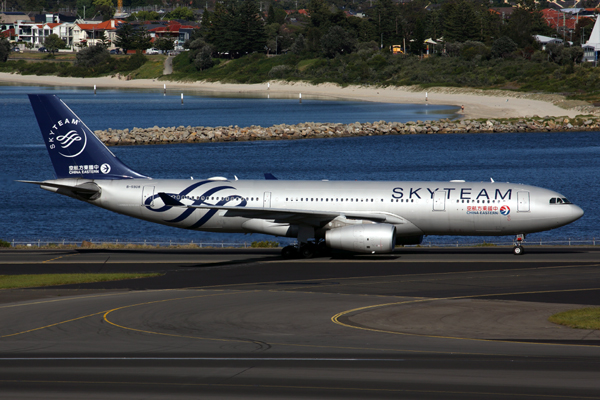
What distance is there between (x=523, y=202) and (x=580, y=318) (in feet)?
48.9

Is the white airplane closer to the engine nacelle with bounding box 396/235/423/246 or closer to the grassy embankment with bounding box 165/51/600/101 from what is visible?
the engine nacelle with bounding box 396/235/423/246

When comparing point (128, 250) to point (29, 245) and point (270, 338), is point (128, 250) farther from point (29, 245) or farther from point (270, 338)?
point (270, 338)

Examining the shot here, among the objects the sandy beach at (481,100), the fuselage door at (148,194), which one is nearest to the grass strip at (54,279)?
the fuselage door at (148,194)

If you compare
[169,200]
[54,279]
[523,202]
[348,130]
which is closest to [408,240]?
[523,202]

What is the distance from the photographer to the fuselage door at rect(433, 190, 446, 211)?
133 ft

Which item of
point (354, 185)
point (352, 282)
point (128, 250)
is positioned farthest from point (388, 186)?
point (128, 250)

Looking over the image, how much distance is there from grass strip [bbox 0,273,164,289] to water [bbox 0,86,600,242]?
88.7 feet

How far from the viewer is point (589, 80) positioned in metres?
159

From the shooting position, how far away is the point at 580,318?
86.2 feet

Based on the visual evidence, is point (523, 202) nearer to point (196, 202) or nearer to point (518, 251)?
point (518, 251)

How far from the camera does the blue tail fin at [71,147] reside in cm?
4503

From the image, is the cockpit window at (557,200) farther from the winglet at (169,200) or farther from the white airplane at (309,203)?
the winglet at (169,200)

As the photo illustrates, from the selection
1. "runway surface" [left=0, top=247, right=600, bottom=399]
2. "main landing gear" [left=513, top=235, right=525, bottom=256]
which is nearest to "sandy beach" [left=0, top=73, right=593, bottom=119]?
"main landing gear" [left=513, top=235, right=525, bottom=256]

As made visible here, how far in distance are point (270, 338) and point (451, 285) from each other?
12163 millimetres
